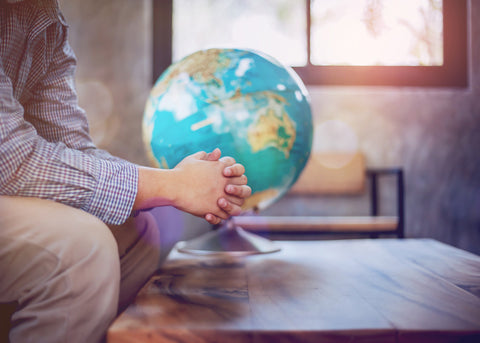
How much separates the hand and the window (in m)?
1.80

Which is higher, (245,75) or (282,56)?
(282,56)

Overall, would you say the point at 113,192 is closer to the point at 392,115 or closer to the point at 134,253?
the point at 134,253

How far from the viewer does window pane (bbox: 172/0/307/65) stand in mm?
2377

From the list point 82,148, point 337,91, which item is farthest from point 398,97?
point 82,148

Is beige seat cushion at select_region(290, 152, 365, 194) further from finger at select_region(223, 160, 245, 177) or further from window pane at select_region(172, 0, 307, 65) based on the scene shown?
finger at select_region(223, 160, 245, 177)

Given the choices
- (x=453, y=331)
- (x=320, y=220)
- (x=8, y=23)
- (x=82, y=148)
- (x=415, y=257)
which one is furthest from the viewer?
(x=320, y=220)

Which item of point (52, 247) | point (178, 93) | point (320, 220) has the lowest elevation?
point (320, 220)

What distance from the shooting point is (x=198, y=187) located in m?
0.63

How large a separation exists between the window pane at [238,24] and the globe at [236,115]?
1604mm

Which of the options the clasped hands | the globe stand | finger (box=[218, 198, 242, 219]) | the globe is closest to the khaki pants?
the clasped hands

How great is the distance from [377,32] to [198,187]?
2.21 metres

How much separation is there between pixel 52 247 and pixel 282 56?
2.17 metres

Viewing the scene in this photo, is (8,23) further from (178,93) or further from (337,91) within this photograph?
(337,91)

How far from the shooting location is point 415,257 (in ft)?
2.90
